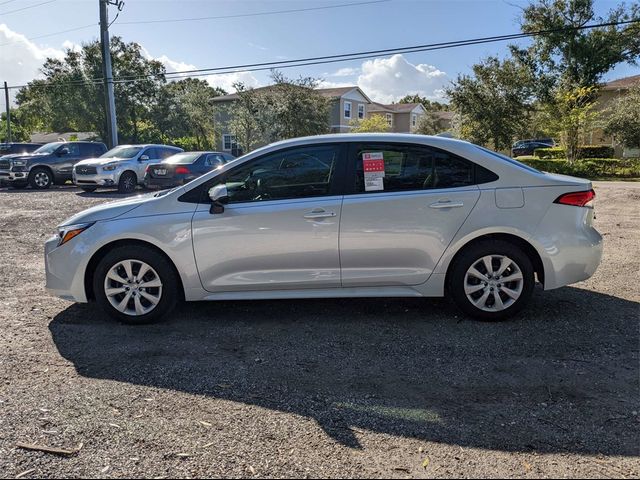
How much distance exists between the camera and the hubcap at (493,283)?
4535 mm

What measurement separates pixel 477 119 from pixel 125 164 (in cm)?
2121

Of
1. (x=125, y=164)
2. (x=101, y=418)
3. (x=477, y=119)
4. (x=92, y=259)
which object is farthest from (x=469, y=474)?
(x=477, y=119)

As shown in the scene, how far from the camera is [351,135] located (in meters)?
4.68

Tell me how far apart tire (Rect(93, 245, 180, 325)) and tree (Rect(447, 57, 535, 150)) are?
28.7 metres

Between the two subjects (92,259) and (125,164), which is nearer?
(92,259)

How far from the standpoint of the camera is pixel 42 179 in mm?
18281

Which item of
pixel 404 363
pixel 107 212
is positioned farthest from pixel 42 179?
pixel 404 363

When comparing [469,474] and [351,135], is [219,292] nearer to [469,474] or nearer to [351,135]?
[351,135]

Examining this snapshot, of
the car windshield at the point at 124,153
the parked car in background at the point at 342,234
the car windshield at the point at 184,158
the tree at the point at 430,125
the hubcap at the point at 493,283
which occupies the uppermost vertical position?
the tree at the point at 430,125

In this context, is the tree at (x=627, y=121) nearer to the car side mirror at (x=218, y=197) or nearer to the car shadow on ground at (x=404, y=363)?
the car shadow on ground at (x=404, y=363)

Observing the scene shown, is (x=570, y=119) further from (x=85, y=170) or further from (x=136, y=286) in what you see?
(x=136, y=286)

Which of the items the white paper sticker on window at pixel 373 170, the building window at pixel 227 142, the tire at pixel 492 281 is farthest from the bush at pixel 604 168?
the building window at pixel 227 142

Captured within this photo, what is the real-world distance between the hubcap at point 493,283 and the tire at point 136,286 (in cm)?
266

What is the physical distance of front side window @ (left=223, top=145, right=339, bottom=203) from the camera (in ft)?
15.0
